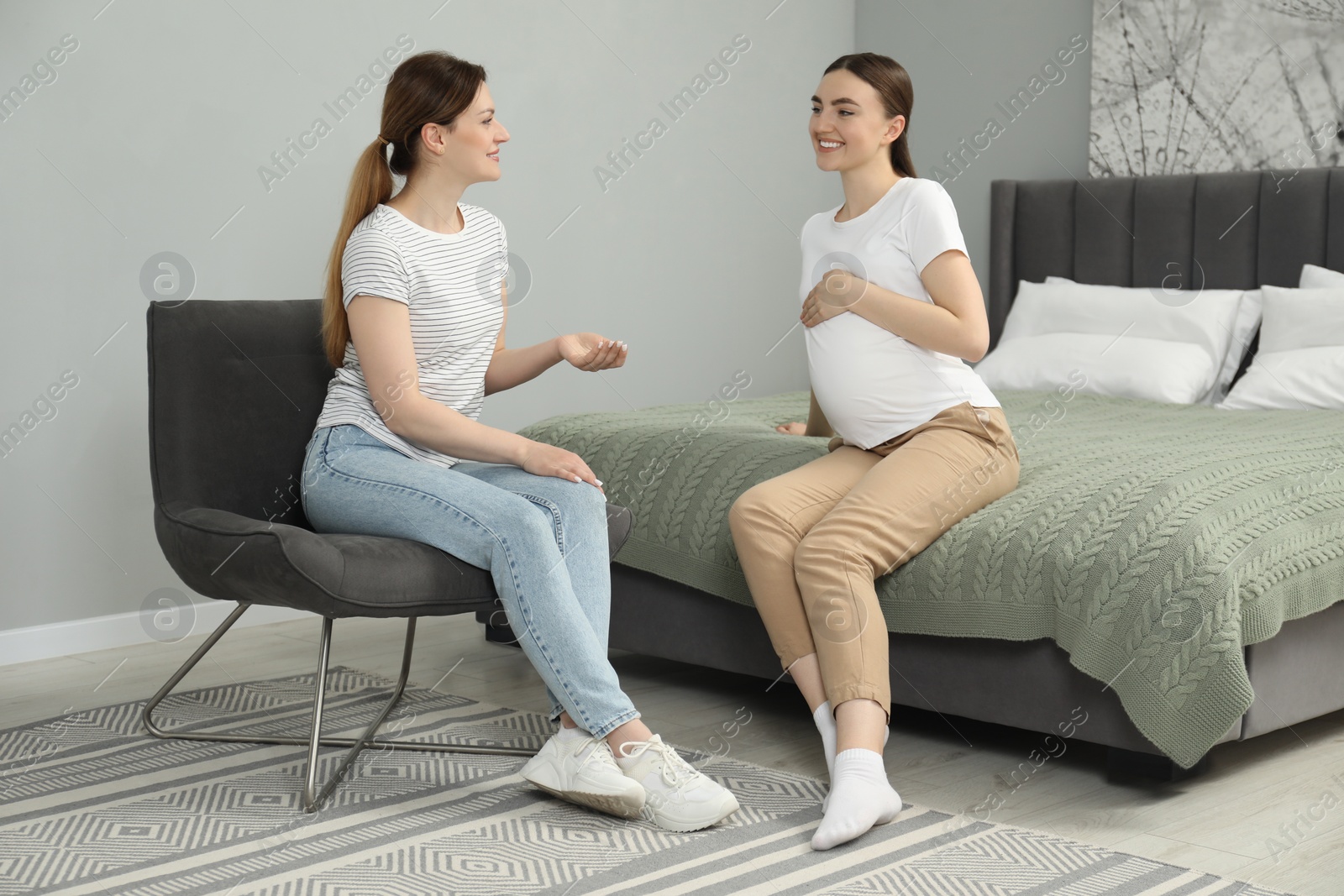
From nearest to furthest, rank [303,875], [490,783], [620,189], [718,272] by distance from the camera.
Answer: [303,875], [490,783], [620,189], [718,272]

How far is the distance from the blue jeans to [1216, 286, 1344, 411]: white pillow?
78.6 inches

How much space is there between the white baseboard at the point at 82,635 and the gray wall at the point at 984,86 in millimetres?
2802

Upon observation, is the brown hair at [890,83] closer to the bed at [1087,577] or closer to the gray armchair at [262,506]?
the bed at [1087,577]

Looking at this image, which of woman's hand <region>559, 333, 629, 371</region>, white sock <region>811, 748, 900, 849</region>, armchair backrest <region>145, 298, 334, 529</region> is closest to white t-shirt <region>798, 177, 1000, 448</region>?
woman's hand <region>559, 333, 629, 371</region>

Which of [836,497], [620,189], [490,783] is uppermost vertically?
[620,189]

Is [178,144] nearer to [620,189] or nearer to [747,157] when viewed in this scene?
[620,189]

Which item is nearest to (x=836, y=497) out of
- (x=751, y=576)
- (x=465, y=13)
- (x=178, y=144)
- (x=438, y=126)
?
(x=751, y=576)

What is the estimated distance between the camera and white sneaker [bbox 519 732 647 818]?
73.8 inches

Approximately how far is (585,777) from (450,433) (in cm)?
56

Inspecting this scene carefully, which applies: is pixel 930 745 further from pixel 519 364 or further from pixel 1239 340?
pixel 1239 340

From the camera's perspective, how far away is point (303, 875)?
1.74 m

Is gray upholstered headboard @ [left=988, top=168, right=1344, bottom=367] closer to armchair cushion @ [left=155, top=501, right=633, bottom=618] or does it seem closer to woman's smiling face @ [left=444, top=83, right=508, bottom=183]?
woman's smiling face @ [left=444, top=83, right=508, bottom=183]

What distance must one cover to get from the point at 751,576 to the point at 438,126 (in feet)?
2.95

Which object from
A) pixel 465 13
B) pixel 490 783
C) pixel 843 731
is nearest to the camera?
pixel 843 731
